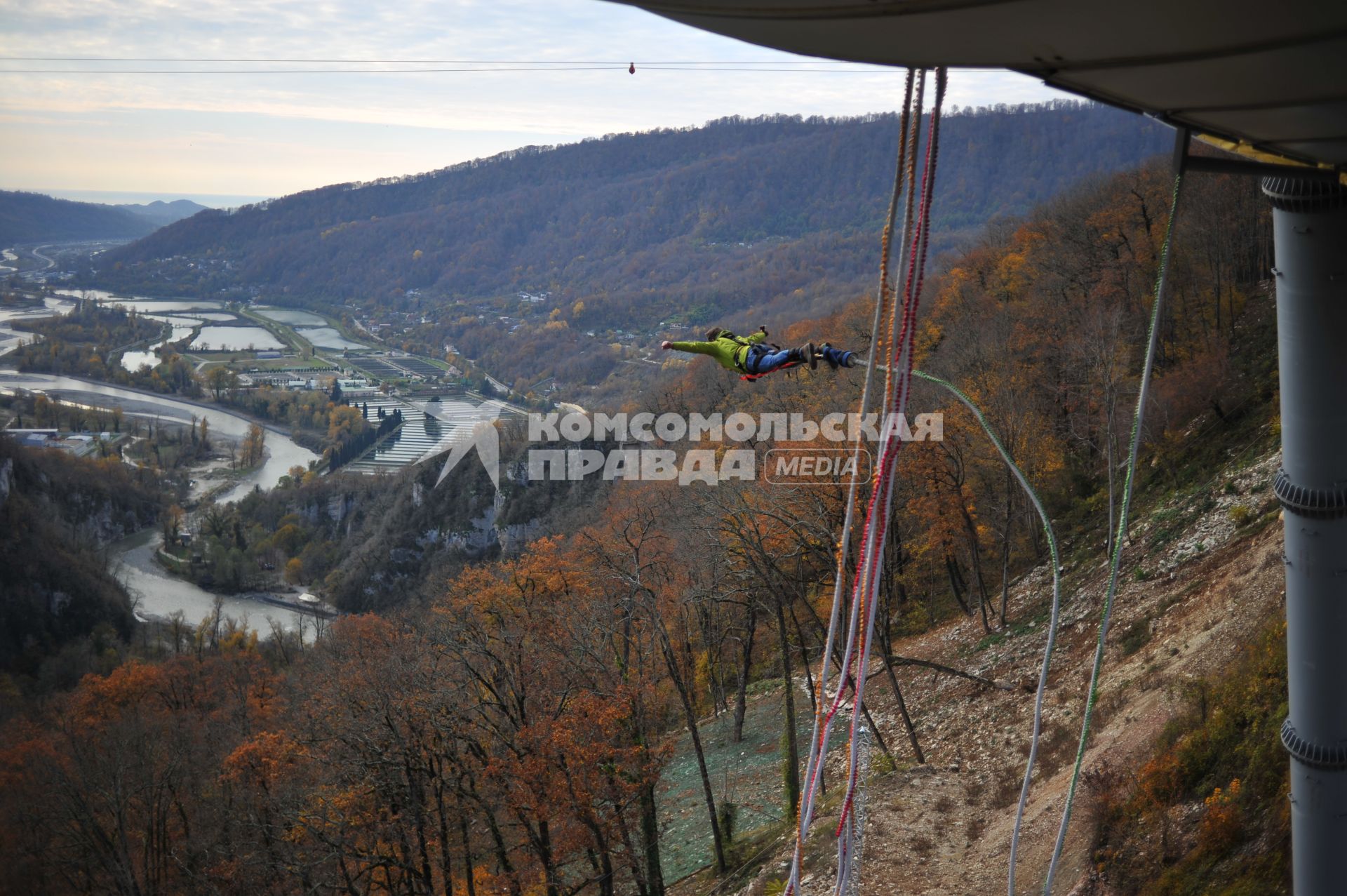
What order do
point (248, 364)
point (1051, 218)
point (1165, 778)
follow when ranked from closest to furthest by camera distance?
point (1165, 778)
point (1051, 218)
point (248, 364)

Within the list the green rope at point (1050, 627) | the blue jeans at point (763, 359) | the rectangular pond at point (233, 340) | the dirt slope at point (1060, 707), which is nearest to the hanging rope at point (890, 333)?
the green rope at point (1050, 627)

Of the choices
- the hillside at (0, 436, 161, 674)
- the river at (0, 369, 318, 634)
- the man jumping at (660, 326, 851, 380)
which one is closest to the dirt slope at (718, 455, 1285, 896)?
the man jumping at (660, 326, 851, 380)

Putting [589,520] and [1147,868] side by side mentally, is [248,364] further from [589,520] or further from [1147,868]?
[1147,868]

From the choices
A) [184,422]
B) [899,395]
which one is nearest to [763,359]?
[899,395]

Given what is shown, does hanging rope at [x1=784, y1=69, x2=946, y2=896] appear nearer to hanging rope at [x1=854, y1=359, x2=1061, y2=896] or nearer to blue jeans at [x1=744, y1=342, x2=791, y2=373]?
hanging rope at [x1=854, y1=359, x2=1061, y2=896]

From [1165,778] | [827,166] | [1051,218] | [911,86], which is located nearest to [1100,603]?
[1165,778]

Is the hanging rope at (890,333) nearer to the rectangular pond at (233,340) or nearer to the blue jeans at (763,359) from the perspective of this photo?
the blue jeans at (763,359)
